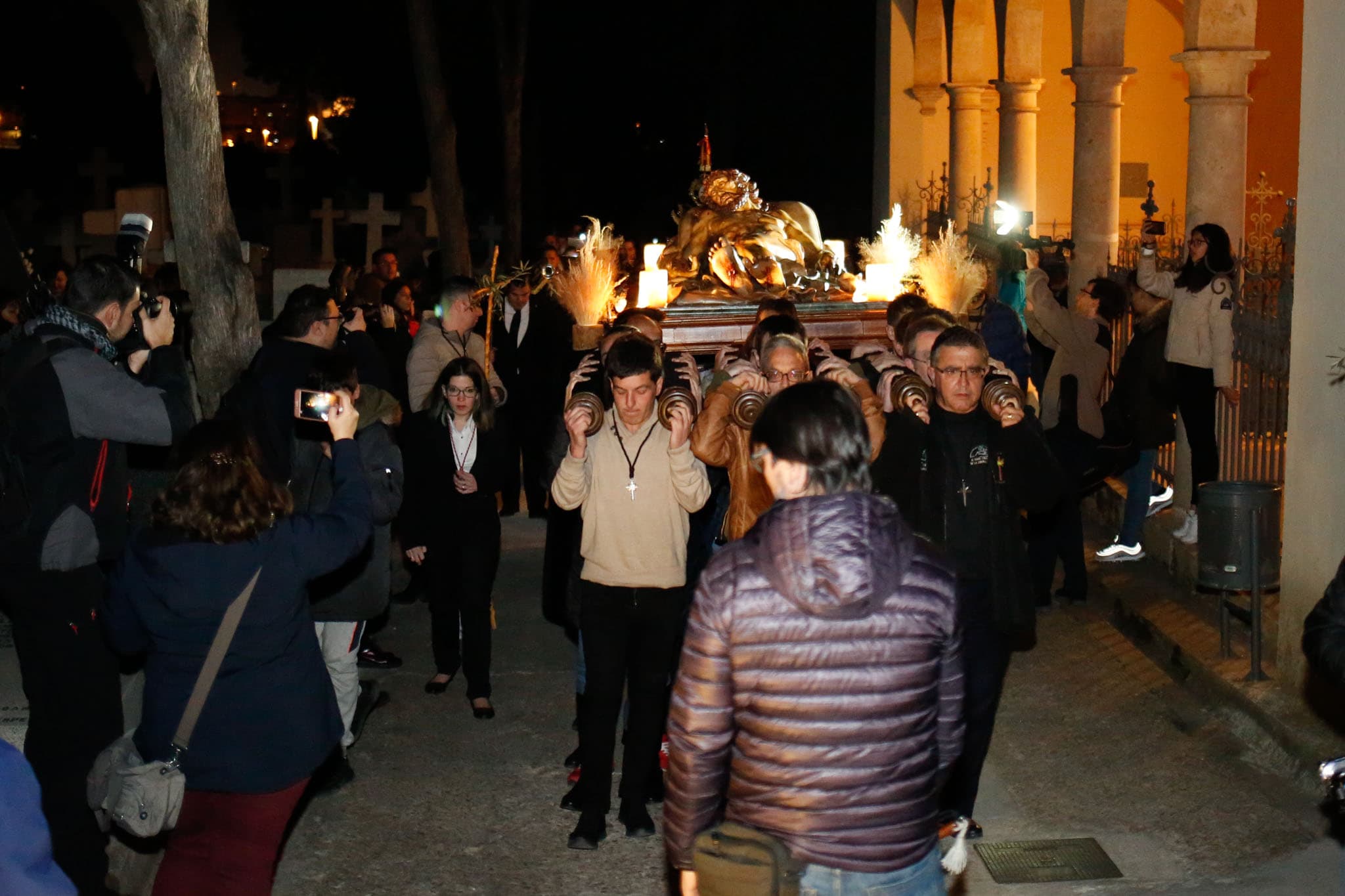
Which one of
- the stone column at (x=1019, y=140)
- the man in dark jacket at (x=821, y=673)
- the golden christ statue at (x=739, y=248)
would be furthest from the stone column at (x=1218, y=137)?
the man in dark jacket at (x=821, y=673)

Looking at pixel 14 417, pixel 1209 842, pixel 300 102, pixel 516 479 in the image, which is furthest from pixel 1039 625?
pixel 300 102

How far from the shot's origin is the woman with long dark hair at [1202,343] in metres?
9.84

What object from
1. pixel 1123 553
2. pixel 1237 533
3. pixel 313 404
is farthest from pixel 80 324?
pixel 1123 553

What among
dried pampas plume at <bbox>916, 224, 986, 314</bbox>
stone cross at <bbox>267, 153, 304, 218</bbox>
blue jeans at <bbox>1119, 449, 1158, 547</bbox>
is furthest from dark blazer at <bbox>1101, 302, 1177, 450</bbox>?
stone cross at <bbox>267, 153, 304, 218</bbox>

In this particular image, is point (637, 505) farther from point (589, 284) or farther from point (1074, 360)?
point (589, 284)

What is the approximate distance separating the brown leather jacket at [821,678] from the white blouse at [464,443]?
456cm

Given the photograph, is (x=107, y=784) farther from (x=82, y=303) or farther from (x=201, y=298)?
(x=201, y=298)

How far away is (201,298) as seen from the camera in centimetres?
963

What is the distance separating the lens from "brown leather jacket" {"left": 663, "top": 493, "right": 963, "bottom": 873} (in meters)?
3.46

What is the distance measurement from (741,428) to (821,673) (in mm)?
2711

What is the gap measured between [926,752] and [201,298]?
275 inches

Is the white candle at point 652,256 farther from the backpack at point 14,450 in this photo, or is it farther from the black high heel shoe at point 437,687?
the backpack at point 14,450

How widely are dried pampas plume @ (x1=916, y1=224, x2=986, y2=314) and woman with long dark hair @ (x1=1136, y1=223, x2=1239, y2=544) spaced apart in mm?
1308

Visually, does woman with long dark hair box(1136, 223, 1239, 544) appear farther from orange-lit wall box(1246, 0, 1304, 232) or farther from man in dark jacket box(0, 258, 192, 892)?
orange-lit wall box(1246, 0, 1304, 232)
